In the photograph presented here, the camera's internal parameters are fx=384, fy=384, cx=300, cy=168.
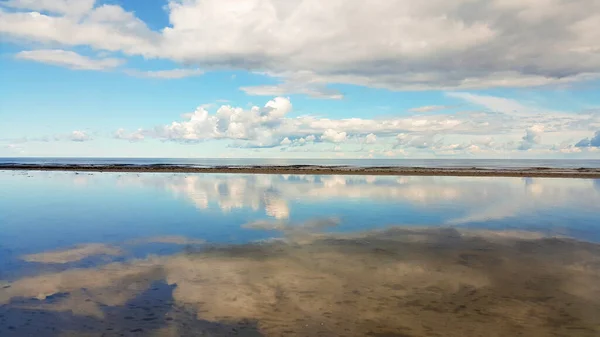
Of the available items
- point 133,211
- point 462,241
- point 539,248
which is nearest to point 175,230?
point 133,211

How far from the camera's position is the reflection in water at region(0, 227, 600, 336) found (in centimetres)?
966

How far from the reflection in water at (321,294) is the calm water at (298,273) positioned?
0.18 feet

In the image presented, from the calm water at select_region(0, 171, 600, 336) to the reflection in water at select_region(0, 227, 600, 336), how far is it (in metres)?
0.05

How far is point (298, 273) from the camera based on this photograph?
541 inches

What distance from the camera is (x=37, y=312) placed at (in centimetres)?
1039

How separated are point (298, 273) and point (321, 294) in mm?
2083

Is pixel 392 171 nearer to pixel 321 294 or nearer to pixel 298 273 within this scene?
pixel 298 273

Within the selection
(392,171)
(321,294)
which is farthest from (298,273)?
(392,171)

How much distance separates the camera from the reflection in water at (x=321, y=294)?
9.66m

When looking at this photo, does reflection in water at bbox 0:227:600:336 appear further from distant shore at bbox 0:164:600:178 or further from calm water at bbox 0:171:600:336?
distant shore at bbox 0:164:600:178

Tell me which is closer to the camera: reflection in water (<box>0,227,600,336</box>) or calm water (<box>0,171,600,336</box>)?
reflection in water (<box>0,227,600,336</box>)

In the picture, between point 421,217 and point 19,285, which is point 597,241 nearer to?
point 421,217

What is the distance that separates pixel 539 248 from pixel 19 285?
20796 mm

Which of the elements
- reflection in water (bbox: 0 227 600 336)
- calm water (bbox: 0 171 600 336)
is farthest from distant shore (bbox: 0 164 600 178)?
reflection in water (bbox: 0 227 600 336)
